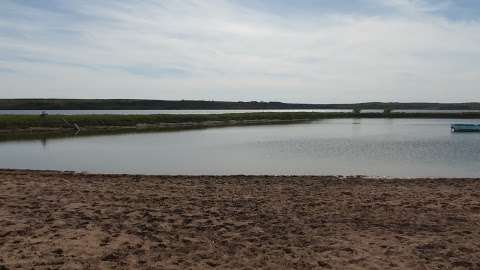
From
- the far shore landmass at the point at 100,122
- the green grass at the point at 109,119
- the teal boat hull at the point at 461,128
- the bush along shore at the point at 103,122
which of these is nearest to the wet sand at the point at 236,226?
the far shore landmass at the point at 100,122

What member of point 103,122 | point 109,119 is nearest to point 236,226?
point 103,122

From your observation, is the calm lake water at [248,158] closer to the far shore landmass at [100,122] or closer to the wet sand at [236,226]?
the wet sand at [236,226]

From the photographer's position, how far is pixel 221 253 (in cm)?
919

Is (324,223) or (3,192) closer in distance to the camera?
(324,223)

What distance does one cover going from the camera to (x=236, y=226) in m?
11.2

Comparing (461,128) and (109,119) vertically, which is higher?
(109,119)

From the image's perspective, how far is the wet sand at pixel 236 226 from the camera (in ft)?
28.8

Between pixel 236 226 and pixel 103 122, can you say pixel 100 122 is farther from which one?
pixel 236 226

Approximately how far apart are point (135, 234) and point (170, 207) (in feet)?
9.68

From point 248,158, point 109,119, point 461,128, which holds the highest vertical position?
point 109,119

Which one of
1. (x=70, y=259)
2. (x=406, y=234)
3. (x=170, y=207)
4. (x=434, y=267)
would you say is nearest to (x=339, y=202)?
(x=406, y=234)

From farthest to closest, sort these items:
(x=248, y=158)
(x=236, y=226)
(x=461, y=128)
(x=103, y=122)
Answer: (x=103, y=122), (x=461, y=128), (x=248, y=158), (x=236, y=226)

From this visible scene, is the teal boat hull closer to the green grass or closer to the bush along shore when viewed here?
the bush along shore

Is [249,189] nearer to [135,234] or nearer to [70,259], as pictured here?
[135,234]
